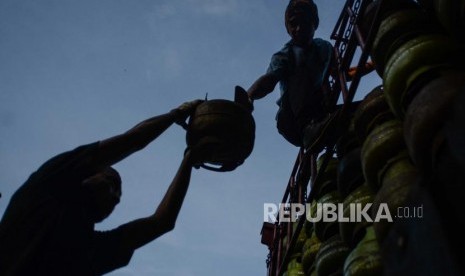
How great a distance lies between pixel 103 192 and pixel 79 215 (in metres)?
0.22

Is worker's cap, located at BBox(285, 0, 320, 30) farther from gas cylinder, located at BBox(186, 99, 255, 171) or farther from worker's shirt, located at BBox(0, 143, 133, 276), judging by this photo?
worker's shirt, located at BBox(0, 143, 133, 276)

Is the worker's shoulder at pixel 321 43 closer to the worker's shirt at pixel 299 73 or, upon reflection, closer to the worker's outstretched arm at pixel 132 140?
the worker's shirt at pixel 299 73

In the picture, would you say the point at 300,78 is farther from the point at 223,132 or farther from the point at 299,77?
the point at 223,132

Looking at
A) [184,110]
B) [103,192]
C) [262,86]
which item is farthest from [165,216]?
[262,86]

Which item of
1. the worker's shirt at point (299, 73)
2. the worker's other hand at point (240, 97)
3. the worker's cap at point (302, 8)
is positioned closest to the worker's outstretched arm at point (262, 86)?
the worker's shirt at point (299, 73)

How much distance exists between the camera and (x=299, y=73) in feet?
20.7

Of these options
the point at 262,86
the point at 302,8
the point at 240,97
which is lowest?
the point at 240,97

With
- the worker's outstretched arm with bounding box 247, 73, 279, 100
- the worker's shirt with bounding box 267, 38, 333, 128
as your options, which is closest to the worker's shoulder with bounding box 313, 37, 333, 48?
the worker's shirt with bounding box 267, 38, 333, 128

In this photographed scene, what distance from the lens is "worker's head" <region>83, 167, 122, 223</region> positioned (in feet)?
9.18

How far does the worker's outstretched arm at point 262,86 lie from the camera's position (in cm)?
576

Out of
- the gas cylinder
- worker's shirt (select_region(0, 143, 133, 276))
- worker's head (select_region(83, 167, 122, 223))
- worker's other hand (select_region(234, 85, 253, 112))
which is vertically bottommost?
worker's shirt (select_region(0, 143, 133, 276))

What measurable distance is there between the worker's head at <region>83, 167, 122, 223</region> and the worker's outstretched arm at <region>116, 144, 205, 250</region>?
0.76 ft

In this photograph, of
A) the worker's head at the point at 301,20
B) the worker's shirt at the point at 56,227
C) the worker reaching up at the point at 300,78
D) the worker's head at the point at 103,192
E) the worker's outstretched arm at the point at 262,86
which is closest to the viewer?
the worker's shirt at the point at 56,227

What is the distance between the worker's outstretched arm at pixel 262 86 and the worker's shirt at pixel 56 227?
321cm
